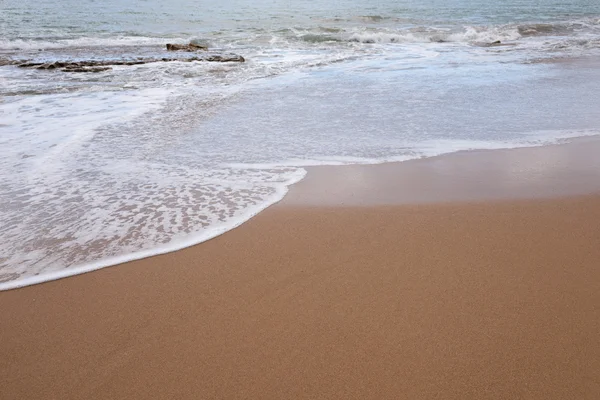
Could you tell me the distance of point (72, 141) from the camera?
16.0 ft

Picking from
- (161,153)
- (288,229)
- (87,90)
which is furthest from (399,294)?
(87,90)

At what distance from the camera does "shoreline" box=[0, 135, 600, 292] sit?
3314mm

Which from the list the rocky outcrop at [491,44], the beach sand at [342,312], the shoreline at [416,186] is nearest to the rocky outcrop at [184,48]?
the rocky outcrop at [491,44]

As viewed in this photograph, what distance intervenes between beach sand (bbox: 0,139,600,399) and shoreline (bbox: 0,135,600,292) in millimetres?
71

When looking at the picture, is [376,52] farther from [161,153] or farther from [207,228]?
[207,228]

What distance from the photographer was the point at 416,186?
3594mm

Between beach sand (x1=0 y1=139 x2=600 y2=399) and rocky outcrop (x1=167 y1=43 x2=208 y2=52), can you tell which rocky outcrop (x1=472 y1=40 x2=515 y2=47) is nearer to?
rocky outcrop (x1=167 y1=43 x2=208 y2=52)

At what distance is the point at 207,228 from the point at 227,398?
1.45 meters

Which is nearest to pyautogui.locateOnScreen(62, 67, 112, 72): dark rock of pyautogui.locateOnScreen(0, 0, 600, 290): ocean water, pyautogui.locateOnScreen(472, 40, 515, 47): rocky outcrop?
pyautogui.locateOnScreen(0, 0, 600, 290): ocean water

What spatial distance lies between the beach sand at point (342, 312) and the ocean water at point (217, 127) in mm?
410

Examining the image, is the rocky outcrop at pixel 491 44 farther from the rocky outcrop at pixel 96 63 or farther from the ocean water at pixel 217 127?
the rocky outcrop at pixel 96 63

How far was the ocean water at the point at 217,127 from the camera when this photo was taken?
314 cm

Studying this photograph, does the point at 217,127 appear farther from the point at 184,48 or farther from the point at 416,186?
the point at 184,48

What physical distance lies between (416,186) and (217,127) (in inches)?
104
